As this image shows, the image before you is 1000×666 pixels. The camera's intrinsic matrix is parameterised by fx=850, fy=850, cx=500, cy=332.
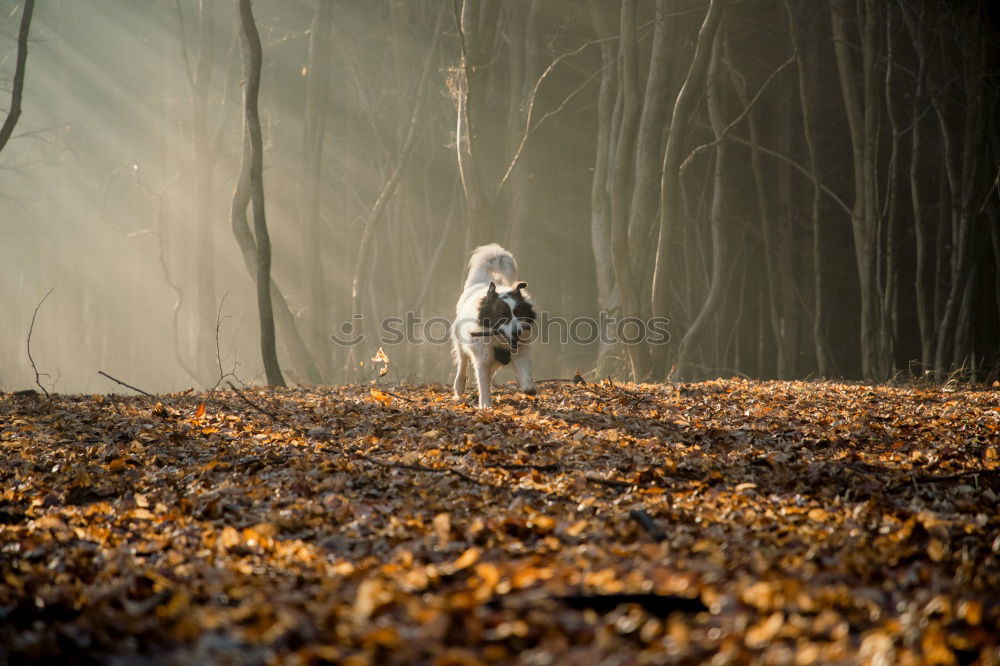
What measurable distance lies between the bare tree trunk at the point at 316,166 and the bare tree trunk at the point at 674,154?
10.0 m

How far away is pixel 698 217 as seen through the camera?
2438 centimetres

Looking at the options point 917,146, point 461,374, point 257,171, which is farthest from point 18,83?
point 917,146

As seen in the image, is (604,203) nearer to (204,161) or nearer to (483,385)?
(483,385)

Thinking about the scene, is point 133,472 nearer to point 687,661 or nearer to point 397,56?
point 687,661

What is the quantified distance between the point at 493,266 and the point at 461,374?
145 cm

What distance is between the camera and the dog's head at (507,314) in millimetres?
9789

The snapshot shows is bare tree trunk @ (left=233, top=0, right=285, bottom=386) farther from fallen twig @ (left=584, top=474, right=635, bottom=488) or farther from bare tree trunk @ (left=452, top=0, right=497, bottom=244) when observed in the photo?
fallen twig @ (left=584, top=474, right=635, bottom=488)

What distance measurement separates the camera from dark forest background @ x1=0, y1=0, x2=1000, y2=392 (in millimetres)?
14328

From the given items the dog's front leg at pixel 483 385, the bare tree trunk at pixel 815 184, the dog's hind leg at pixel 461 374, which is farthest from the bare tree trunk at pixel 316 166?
the dog's front leg at pixel 483 385

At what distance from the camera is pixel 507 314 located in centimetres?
984

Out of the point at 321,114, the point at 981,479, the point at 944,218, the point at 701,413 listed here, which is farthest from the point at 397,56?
the point at 981,479

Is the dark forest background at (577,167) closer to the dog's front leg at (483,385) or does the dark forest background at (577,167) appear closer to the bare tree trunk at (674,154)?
the bare tree trunk at (674,154)

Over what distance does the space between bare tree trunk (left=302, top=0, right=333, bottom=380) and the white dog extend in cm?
1122

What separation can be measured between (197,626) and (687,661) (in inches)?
68.9
